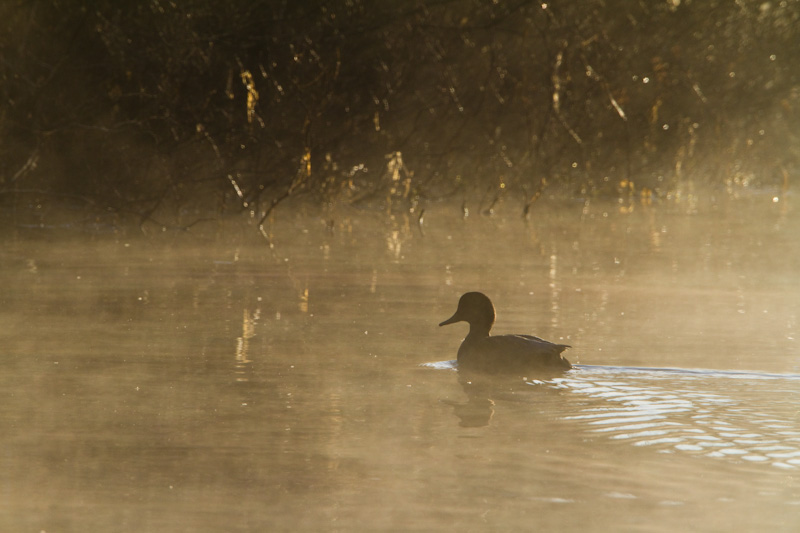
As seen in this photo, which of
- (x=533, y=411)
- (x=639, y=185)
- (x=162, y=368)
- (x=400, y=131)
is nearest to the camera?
(x=533, y=411)

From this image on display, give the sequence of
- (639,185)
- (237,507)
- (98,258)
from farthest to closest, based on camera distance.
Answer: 1. (639,185)
2. (98,258)
3. (237,507)

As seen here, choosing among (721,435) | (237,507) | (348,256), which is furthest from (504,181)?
(237,507)

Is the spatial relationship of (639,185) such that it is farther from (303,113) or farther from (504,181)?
(303,113)

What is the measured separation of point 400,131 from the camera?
15.7m

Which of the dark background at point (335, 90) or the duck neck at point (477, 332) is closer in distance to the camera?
the duck neck at point (477, 332)

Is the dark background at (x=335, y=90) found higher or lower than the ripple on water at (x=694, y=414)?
higher

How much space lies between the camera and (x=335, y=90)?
14.1 meters

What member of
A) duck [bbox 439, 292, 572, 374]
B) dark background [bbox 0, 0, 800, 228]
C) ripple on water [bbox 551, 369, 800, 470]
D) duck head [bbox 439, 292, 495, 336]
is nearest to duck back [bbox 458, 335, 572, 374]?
duck [bbox 439, 292, 572, 374]

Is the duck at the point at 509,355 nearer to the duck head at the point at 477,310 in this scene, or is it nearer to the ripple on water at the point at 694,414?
the ripple on water at the point at 694,414

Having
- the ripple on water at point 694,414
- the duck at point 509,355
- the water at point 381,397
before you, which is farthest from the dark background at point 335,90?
the ripple on water at point 694,414

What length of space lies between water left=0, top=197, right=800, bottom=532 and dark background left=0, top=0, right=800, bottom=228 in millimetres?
1729

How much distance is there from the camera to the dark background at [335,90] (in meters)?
12.5

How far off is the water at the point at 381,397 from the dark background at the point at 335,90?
1.73 m

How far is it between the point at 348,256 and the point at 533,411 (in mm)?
6367
